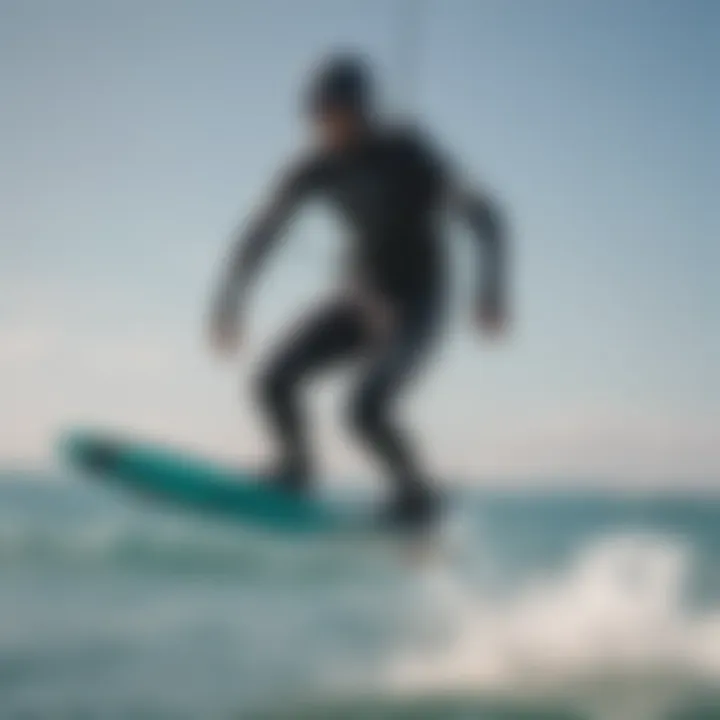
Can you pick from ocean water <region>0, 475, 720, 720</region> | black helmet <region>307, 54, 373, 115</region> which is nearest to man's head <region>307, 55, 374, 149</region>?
black helmet <region>307, 54, 373, 115</region>

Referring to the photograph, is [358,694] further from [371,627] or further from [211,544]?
[211,544]

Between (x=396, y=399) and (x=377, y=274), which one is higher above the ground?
(x=377, y=274)

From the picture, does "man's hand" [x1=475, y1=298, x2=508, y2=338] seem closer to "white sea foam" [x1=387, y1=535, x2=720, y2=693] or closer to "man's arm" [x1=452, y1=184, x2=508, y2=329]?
"man's arm" [x1=452, y1=184, x2=508, y2=329]

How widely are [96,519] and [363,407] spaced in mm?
9591

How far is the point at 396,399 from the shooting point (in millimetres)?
2709

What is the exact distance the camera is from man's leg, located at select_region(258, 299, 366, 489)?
2701 mm

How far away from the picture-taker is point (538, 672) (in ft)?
25.5

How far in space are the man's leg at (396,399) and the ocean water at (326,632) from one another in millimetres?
2846

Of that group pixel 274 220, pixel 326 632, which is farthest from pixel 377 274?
pixel 326 632

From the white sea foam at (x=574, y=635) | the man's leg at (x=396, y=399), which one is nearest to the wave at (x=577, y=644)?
the white sea foam at (x=574, y=635)

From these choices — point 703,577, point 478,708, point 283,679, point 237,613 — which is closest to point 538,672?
point 478,708

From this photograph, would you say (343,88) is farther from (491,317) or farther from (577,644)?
(577,644)

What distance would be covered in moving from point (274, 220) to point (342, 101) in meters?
0.36

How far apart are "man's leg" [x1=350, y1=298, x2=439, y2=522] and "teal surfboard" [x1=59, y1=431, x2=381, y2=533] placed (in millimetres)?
150
